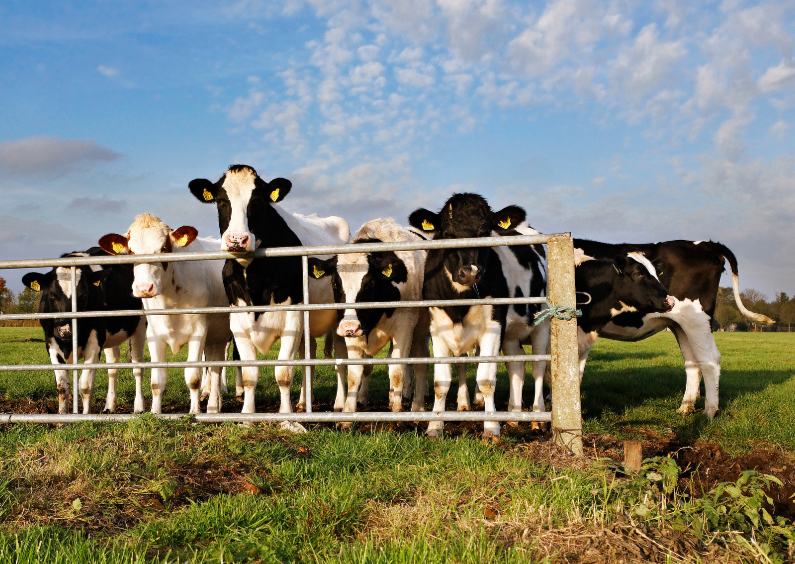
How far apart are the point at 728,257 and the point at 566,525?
7604 millimetres

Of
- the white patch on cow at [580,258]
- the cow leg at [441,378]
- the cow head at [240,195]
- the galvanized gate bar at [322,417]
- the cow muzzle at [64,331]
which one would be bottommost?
the galvanized gate bar at [322,417]

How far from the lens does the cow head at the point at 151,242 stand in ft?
21.4

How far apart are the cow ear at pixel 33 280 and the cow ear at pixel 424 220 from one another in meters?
5.07

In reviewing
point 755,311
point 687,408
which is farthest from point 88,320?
point 755,311

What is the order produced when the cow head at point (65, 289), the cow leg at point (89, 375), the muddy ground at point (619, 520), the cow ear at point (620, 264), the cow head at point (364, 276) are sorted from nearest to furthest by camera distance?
1. the muddy ground at point (619, 520)
2. the cow head at point (364, 276)
3. the cow leg at point (89, 375)
4. the cow head at point (65, 289)
5. the cow ear at point (620, 264)

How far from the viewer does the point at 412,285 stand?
25.1 ft

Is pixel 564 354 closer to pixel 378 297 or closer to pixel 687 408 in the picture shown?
pixel 378 297

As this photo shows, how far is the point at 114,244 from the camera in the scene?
279 inches

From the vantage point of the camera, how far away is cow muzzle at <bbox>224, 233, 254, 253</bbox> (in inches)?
222

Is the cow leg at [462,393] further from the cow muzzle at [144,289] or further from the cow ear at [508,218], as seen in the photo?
the cow muzzle at [144,289]

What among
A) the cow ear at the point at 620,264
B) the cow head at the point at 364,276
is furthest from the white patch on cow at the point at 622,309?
the cow head at the point at 364,276

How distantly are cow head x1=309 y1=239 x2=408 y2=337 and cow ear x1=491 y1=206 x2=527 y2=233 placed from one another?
1.17 metres

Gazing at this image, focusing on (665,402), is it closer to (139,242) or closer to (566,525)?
(566,525)

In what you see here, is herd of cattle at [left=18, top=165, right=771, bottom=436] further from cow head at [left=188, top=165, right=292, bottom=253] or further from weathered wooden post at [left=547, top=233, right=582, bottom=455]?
weathered wooden post at [left=547, top=233, right=582, bottom=455]
